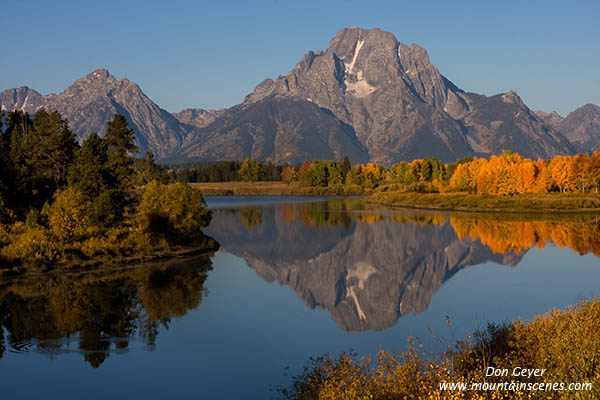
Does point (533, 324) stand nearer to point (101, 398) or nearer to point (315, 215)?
point (101, 398)

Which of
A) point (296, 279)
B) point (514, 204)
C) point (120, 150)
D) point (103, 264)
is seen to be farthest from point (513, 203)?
point (103, 264)

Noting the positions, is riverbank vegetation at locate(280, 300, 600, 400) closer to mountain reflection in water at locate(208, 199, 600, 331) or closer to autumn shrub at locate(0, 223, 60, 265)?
mountain reflection in water at locate(208, 199, 600, 331)

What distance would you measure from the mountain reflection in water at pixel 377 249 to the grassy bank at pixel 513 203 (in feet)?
38.9

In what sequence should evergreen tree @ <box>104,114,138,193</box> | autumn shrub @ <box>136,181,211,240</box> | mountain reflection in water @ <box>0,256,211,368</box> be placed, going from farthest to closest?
evergreen tree @ <box>104,114,138,193</box>
autumn shrub @ <box>136,181,211,240</box>
mountain reflection in water @ <box>0,256,211,368</box>

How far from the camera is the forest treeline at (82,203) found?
152 feet

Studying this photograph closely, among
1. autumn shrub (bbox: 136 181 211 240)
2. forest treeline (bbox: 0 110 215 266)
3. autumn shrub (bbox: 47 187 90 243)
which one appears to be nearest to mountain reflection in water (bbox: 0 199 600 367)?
forest treeline (bbox: 0 110 215 266)

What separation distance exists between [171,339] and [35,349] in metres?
6.46

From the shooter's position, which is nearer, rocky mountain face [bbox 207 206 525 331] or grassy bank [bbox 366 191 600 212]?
rocky mountain face [bbox 207 206 525 331]

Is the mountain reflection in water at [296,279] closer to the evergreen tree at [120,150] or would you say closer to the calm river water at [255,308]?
the calm river water at [255,308]

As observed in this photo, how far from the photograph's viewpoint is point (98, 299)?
35250 mm

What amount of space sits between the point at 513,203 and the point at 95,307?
100 meters

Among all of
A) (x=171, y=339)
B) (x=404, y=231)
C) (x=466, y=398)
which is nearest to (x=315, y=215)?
(x=404, y=231)

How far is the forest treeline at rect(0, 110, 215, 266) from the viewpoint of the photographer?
152ft

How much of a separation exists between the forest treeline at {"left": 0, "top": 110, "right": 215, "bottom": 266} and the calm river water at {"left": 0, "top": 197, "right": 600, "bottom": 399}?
4.35 metres
